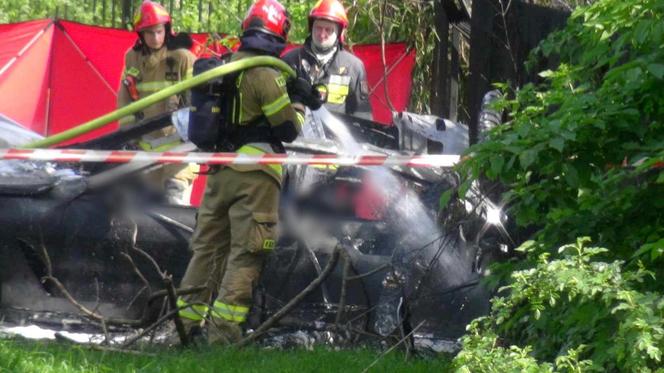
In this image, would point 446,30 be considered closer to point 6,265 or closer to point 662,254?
point 6,265

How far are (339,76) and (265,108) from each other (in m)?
2.66

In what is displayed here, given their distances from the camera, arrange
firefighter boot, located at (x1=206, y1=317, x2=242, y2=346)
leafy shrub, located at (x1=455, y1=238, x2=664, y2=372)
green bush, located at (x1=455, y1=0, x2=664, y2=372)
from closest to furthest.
Answer: leafy shrub, located at (x1=455, y1=238, x2=664, y2=372) → green bush, located at (x1=455, y1=0, x2=664, y2=372) → firefighter boot, located at (x1=206, y1=317, x2=242, y2=346)

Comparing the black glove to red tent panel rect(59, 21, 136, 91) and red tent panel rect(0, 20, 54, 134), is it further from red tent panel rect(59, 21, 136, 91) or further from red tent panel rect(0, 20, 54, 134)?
red tent panel rect(0, 20, 54, 134)

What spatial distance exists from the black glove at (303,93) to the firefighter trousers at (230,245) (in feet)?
1.46

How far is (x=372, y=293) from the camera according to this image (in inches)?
243

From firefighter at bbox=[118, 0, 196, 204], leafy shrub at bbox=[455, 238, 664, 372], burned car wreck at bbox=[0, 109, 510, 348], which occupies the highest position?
firefighter at bbox=[118, 0, 196, 204]

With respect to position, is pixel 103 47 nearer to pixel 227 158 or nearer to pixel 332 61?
pixel 332 61

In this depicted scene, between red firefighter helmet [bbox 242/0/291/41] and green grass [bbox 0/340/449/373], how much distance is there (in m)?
1.58

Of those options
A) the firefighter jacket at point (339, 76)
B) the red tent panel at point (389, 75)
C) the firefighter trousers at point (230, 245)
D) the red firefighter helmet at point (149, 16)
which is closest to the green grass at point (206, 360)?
the firefighter trousers at point (230, 245)

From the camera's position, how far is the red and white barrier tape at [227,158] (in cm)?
599

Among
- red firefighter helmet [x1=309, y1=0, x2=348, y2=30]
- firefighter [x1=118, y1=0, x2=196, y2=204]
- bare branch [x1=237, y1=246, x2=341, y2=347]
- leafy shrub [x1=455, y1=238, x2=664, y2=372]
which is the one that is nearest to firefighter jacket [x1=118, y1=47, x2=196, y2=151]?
firefighter [x1=118, y1=0, x2=196, y2=204]

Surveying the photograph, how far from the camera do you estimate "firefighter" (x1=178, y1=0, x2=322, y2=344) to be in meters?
6.06

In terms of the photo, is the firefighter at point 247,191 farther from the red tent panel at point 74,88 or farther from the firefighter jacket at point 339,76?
the red tent panel at point 74,88

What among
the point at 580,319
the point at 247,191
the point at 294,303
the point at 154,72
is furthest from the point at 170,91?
the point at 154,72
